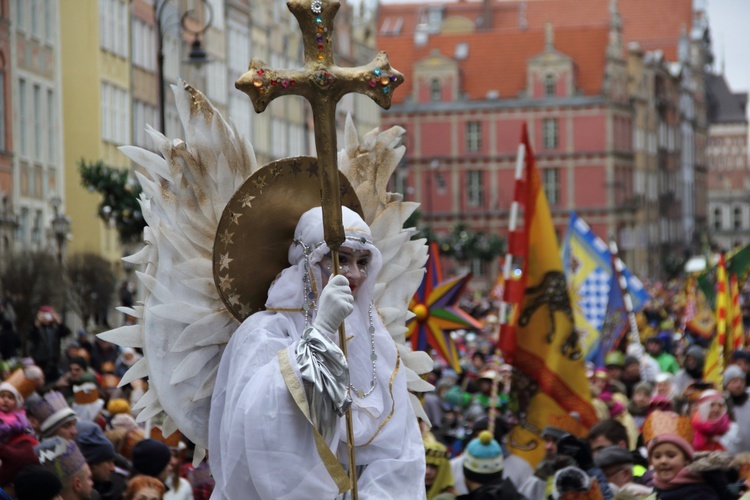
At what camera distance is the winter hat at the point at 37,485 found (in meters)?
6.96

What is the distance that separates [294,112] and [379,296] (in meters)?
54.5

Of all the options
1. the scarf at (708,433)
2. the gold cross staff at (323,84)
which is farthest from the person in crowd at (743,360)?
the gold cross staff at (323,84)

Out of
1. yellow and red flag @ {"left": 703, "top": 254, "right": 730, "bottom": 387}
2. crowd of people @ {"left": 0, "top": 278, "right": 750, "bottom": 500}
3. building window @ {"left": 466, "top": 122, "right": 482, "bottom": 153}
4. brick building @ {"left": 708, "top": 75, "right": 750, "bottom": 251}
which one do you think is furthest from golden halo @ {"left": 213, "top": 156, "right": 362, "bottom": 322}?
brick building @ {"left": 708, "top": 75, "right": 750, "bottom": 251}

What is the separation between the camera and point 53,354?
62.0 feet

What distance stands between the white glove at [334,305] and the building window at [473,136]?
83747mm

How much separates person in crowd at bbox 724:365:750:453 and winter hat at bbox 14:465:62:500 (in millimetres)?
6209

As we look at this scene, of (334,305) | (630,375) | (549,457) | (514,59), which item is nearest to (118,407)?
(549,457)

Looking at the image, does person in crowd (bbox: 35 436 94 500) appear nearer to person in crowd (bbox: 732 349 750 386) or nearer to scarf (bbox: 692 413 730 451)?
scarf (bbox: 692 413 730 451)

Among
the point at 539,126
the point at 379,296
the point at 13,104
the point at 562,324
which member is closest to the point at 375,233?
the point at 379,296

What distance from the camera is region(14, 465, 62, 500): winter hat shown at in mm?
6957

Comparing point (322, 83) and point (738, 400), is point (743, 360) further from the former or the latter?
point (322, 83)

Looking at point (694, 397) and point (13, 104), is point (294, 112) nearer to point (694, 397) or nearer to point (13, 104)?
point (13, 104)

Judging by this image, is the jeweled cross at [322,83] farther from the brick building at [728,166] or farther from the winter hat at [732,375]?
the brick building at [728,166]

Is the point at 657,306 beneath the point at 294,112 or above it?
beneath
